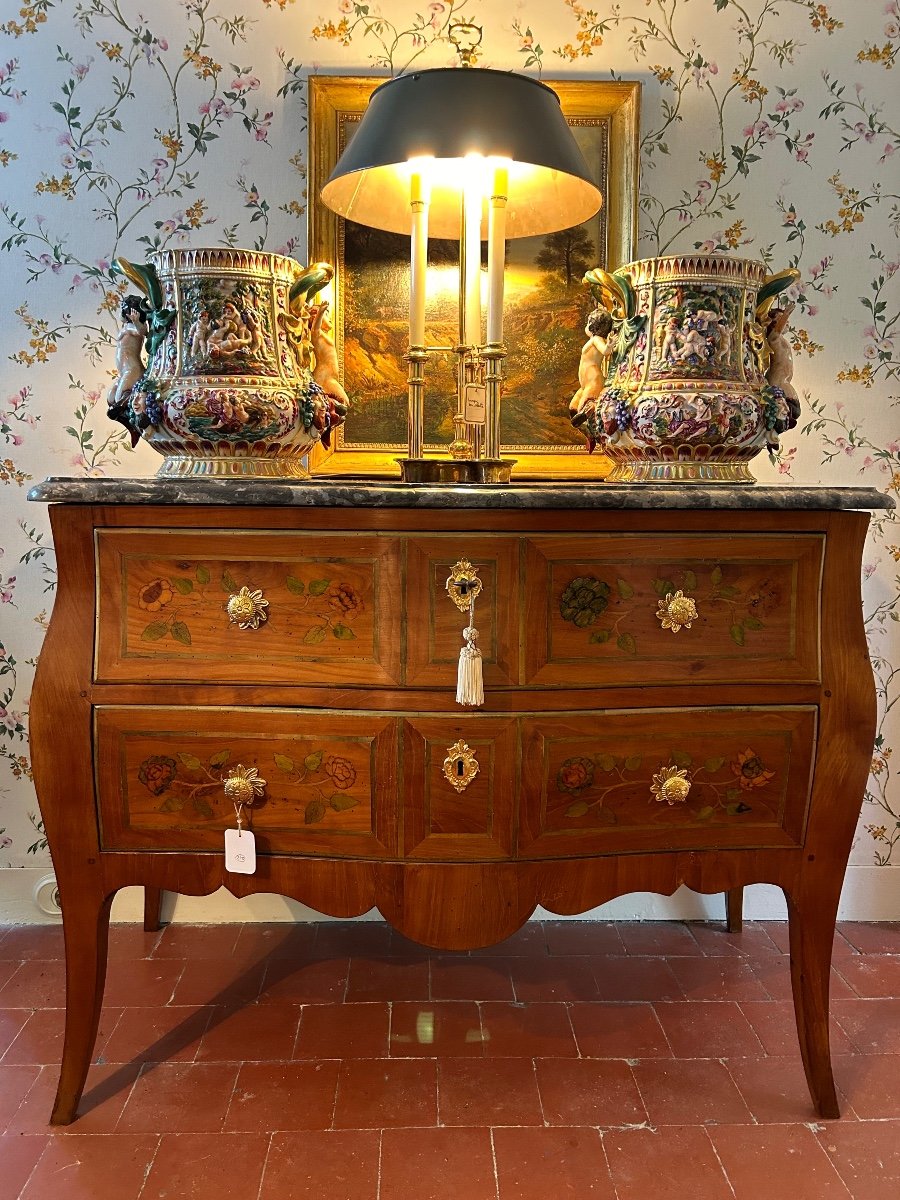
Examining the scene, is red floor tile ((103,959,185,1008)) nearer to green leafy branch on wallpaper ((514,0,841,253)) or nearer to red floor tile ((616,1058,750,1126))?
red floor tile ((616,1058,750,1126))

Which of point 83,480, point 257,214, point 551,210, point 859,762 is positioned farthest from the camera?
point 257,214

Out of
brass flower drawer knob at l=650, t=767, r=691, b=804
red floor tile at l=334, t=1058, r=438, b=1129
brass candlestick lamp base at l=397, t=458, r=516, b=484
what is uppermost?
brass candlestick lamp base at l=397, t=458, r=516, b=484

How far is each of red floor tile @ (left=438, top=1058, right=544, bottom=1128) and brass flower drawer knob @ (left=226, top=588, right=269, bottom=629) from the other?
914 mm

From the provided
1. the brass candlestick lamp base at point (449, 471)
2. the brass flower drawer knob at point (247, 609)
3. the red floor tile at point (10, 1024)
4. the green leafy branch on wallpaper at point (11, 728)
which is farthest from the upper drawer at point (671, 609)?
the green leafy branch on wallpaper at point (11, 728)

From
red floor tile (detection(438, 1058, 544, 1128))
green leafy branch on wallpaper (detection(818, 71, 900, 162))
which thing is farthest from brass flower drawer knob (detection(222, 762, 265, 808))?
green leafy branch on wallpaper (detection(818, 71, 900, 162))

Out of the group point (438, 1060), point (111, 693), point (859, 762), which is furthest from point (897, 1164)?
point (111, 693)

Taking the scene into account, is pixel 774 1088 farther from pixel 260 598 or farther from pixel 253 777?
pixel 260 598

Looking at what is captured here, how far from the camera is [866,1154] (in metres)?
1.39

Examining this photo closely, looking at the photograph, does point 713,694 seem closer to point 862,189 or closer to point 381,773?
point 381,773

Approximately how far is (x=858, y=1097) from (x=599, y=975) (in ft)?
1.82

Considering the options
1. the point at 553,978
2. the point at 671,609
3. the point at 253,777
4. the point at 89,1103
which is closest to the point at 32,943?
the point at 89,1103

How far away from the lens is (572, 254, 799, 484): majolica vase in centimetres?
145

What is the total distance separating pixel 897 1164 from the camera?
1.38 metres

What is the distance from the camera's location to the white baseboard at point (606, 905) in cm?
210
